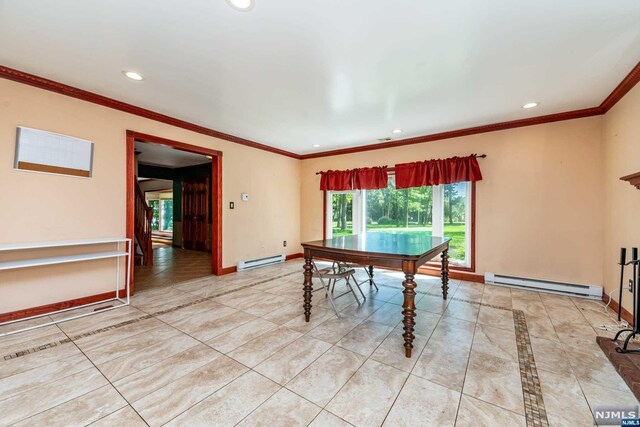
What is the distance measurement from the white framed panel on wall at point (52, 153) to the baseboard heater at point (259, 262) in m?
2.54

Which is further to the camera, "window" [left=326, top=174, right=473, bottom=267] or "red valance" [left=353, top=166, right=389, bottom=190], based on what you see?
"red valance" [left=353, top=166, right=389, bottom=190]

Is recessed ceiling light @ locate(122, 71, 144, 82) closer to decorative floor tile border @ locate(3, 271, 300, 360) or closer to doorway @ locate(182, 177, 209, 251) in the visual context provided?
decorative floor tile border @ locate(3, 271, 300, 360)

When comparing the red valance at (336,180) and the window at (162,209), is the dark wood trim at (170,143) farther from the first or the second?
the window at (162,209)

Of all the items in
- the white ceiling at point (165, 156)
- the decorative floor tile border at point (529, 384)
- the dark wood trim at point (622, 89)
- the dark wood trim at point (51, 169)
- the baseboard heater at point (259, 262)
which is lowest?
the decorative floor tile border at point (529, 384)

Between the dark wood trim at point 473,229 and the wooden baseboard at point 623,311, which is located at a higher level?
the dark wood trim at point 473,229

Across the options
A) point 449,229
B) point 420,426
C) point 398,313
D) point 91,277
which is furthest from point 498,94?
point 91,277

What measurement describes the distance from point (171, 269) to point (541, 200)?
6.17m

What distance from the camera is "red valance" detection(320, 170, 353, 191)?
516 centimetres

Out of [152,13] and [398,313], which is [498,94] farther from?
[152,13]

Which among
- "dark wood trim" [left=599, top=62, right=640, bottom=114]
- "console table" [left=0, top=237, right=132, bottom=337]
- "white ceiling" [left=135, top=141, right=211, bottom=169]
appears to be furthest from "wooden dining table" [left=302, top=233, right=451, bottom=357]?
"white ceiling" [left=135, top=141, right=211, bottom=169]

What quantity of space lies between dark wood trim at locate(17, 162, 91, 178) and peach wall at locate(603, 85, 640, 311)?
5.67 metres

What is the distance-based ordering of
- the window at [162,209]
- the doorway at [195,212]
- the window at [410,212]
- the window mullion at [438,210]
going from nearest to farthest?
the window at [410,212] → the window mullion at [438,210] → the doorway at [195,212] → the window at [162,209]

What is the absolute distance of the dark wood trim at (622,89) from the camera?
230 cm

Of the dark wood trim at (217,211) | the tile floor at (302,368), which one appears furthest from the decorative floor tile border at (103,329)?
the dark wood trim at (217,211)
